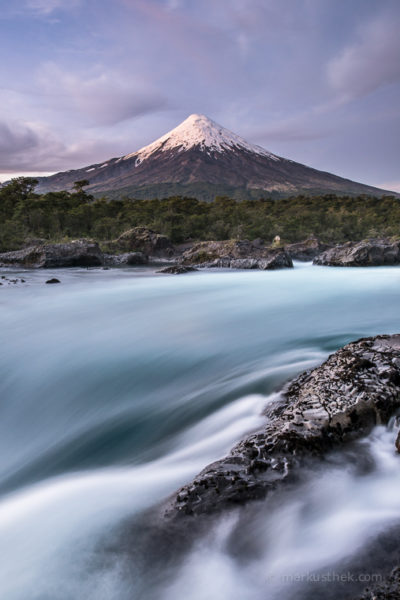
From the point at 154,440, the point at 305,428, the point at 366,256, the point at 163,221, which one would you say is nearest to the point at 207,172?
the point at 163,221

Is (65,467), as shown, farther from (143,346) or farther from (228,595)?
(143,346)

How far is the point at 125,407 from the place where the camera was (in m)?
4.21

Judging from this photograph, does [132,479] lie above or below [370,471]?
below

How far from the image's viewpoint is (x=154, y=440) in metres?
3.55

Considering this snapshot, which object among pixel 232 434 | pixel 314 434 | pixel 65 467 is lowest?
pixel 65 467

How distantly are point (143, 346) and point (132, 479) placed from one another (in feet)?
10.6

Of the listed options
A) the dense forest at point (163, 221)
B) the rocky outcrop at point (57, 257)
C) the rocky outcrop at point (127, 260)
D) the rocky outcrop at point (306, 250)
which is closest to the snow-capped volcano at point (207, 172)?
the dense forest at point (163, 221)

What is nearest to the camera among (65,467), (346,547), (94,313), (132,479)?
(346,547)

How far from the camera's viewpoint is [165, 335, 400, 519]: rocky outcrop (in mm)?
2197

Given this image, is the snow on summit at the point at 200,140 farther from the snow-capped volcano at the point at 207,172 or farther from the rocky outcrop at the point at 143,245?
the rocky outcrop at the point at 143,245

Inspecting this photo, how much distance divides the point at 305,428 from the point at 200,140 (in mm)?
200390

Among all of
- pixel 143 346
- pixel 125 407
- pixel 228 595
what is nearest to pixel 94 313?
pixel 143 346

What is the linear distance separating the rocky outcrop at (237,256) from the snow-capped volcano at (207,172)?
389 feet

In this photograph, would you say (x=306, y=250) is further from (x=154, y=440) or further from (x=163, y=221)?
(x=154, y=440)
